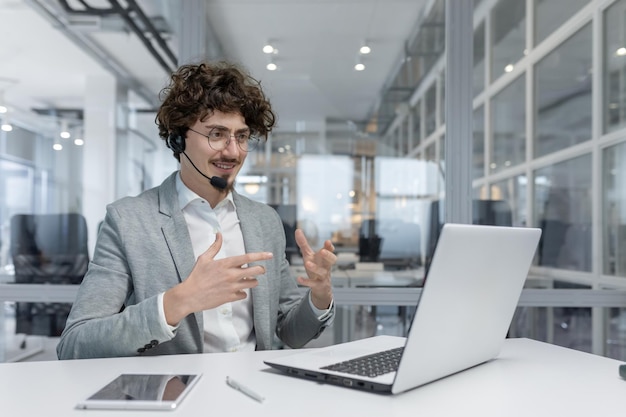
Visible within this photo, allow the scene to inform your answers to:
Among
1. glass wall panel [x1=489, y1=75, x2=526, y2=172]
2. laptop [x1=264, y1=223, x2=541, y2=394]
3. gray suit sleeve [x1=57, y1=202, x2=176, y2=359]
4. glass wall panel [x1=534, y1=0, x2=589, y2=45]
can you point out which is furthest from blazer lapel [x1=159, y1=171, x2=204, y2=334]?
glass wall panel [x1=534, y1=0, x2=589, y2=45]

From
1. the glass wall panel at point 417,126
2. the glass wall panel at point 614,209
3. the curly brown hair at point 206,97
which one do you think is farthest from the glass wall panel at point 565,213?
the curly brown hair at point 206,97

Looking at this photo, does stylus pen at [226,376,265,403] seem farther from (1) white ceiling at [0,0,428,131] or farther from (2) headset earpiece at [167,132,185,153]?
(1) white ceiling at [0,0,428,131]

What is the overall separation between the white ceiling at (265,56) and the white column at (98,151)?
65 mm

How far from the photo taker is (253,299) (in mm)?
1701

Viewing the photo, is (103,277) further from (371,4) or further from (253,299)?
(371,4)

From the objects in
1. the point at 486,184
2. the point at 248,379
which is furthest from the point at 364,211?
the point at 248,379

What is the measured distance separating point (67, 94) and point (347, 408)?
256 cm

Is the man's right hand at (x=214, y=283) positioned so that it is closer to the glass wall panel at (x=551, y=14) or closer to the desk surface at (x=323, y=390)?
the desk surface at (x=323, y=390)

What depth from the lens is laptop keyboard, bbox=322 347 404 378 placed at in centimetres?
112

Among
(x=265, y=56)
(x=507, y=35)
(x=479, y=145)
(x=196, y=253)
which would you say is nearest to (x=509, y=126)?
(x=479, y=145)

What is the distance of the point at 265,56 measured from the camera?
309 cm

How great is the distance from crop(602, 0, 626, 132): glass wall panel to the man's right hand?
2334 millimetres

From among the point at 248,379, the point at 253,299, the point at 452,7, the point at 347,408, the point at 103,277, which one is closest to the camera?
the point at 347,408

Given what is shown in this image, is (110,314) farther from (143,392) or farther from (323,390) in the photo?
(323,390)
